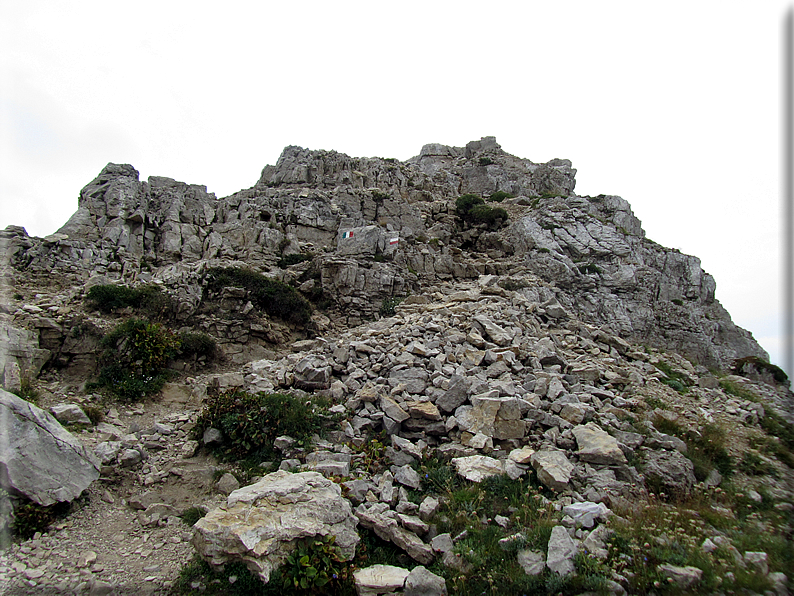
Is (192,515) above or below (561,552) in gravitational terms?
below

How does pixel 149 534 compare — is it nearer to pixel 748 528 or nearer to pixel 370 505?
pixel 370 505

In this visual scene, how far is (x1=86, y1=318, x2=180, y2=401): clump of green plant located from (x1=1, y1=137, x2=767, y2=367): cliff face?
4277 mm

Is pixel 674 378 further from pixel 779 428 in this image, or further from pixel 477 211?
pixel 477 211

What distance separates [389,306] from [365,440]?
36.6ft

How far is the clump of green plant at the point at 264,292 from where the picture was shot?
53.6ft

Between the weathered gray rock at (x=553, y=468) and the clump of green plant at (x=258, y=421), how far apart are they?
15.0ft

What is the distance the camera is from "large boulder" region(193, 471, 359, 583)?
4.88 m

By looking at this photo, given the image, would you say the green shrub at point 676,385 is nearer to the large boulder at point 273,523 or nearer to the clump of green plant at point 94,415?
the large boulder at point 273,523

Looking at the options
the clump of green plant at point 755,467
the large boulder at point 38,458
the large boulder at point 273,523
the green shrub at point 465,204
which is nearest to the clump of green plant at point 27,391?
the large boulder at point 38,458

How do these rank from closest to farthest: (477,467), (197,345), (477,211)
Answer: (477,467) < (197,345) < (477,211)

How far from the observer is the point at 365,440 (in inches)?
315

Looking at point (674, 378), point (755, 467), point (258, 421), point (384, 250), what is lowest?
point (258, 421)

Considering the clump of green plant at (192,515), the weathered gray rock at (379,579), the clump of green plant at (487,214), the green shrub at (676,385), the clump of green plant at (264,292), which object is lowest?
the clump of green plant at (192,515)

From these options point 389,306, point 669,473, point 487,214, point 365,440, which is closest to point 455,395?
point 365,440
